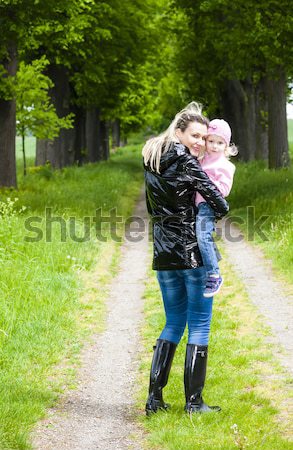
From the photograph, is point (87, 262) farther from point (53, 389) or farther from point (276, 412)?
point (276, 412)

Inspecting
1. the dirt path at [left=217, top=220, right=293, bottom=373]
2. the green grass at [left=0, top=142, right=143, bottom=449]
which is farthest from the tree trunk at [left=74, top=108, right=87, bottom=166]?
A: the dirt path at [left=217, top=220, right=293, bottom=373]

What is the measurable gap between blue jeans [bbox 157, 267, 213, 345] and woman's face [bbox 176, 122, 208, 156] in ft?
2.97

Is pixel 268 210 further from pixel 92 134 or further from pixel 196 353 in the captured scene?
pixel 92 134

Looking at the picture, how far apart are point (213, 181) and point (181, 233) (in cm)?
45

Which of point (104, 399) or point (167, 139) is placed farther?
point (104, 399)

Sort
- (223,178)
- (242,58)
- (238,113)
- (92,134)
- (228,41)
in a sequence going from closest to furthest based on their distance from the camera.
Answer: (223,178) < (228,41) < (242,58) < (238,113) < (92,134)

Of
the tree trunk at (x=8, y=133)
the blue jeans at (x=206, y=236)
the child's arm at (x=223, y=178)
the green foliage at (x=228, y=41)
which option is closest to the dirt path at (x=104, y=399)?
the blue jeans at (x=206, y=236)

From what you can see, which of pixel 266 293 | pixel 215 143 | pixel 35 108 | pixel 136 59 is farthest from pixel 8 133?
pixel 136 59

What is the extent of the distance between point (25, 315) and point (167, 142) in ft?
10.3

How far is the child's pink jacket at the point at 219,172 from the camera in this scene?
5180 mm

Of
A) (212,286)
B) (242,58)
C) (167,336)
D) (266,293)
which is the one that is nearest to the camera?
(212,286)

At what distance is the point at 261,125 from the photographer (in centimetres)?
2967

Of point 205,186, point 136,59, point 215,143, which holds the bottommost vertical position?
point 205,186

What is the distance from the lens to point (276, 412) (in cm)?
527
